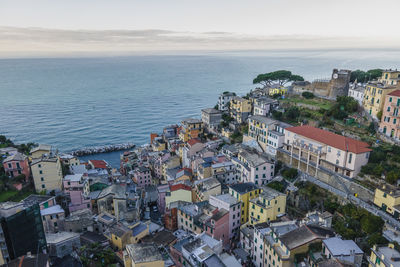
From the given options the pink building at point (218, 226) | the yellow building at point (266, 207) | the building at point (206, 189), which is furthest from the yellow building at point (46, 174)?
the yellow building at point (266, 207)

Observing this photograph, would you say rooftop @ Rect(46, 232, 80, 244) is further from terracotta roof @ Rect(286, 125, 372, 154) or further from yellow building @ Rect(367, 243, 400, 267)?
terracotta roof @ Rect(286, 125, 372, 154)

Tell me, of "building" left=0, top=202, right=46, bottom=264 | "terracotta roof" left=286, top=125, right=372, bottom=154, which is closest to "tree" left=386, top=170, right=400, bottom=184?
"terracotta roof" left=286, top=125, right=372, bottom=154

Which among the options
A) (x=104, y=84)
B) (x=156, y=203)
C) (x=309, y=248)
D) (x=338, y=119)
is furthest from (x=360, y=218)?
(x=104, y=84)

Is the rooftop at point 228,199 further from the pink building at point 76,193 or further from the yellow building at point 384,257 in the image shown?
the pink building at point 76,193

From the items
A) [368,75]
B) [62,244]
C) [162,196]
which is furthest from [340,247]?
[368,75]

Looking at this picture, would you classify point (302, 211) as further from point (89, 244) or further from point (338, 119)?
→ point (89, 244)

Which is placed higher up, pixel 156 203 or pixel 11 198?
pixel 11 198

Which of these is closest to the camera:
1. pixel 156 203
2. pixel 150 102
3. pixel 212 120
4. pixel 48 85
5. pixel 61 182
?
pixel 61 182
